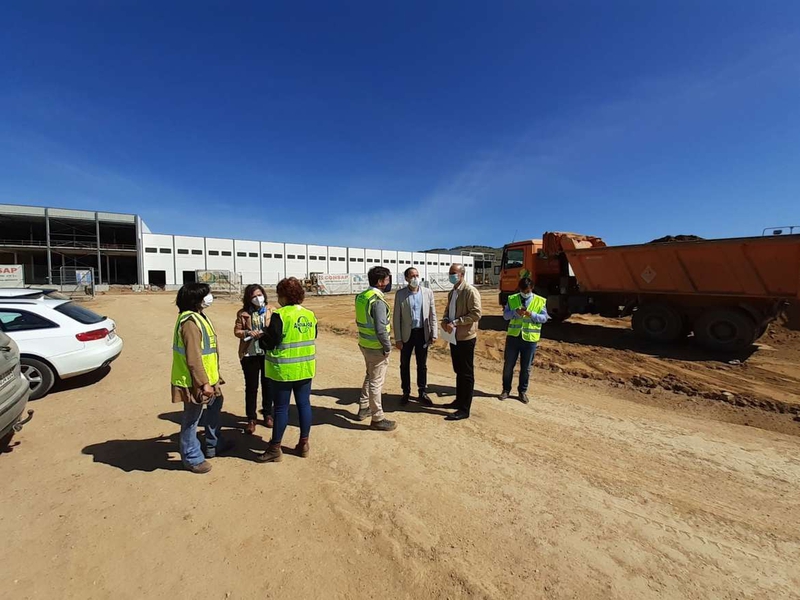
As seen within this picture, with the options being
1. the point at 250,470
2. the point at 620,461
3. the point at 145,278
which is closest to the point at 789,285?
the point at 620,461

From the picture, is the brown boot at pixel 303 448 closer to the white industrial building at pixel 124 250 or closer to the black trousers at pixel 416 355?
the black trousers at pixel 416 355

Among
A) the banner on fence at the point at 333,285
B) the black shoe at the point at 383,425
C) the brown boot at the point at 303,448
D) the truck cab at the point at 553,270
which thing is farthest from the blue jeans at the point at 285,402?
the banner on fence at the point at 333,285

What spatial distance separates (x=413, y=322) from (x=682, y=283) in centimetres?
820

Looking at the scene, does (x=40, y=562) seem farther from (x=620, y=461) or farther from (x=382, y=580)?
(x=620, y=461)

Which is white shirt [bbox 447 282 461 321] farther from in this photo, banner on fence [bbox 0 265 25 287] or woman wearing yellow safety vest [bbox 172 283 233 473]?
banner on fence [bbox 0 265 25 287]

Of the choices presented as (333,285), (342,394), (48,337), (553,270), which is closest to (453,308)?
(342,394)

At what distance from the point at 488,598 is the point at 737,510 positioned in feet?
7.45

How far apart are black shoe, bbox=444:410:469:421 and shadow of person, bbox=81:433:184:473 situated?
114 inches

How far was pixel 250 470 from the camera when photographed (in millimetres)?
3232

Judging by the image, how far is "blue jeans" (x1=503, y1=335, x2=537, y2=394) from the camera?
5094 millimetres

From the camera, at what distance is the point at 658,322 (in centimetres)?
937

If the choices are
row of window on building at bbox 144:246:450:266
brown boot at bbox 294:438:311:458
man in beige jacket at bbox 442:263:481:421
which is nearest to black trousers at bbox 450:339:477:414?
man in beige jacket at bbox 442:263:481:421

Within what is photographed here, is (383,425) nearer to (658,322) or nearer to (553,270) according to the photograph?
(658,322)

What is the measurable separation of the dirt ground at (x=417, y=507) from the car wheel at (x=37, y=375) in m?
0.39
